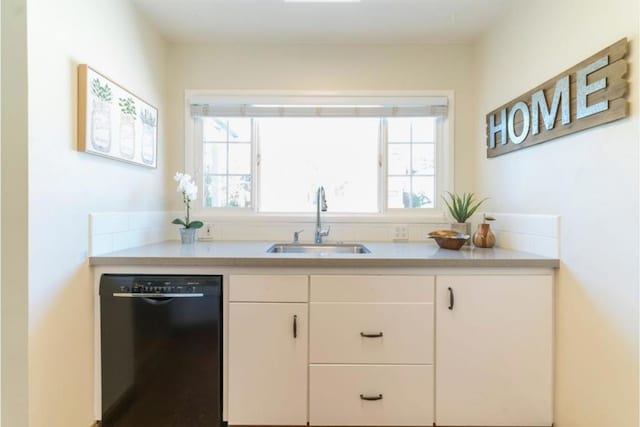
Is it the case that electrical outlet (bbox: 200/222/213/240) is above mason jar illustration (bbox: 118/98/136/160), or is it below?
below

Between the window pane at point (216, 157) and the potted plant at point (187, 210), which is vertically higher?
the window pane at point (216, 157)

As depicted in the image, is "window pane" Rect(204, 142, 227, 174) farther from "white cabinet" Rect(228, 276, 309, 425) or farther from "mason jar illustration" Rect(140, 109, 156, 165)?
"white cabinet" Rect(228, 276, 309, 425)

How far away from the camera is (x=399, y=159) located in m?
2.37

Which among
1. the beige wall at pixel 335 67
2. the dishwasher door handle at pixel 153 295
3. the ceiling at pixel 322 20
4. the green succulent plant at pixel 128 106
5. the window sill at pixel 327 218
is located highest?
the ceiling at pixel 322 20

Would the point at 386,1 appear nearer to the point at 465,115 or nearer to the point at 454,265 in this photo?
the point at 465,115

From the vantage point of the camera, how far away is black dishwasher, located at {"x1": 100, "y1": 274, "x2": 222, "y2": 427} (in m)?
1.48

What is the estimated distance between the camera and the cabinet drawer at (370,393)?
151 centimetres

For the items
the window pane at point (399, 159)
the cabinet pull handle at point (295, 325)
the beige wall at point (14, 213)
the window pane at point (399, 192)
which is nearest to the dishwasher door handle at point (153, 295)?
the beige wall at point (14, 213)

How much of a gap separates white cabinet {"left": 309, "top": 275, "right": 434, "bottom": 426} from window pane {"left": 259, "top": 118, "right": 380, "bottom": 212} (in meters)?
0.95

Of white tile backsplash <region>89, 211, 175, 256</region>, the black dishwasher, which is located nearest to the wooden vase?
the black dishwasher

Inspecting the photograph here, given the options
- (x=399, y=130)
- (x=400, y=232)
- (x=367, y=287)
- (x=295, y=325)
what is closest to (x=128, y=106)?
(x=295, y=325)

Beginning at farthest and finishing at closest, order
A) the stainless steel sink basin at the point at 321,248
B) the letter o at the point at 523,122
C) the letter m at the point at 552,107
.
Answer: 1. the stainless steel sink basin at the point at 321,248
2. the letter o at the point at 523,122
3. the letter m at the point at 552,107

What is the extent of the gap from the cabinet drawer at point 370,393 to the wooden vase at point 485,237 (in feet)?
2.68

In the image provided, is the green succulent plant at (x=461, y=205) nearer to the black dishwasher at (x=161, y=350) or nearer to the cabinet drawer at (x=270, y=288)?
the cabinet drawer at (x=270, y=288)
